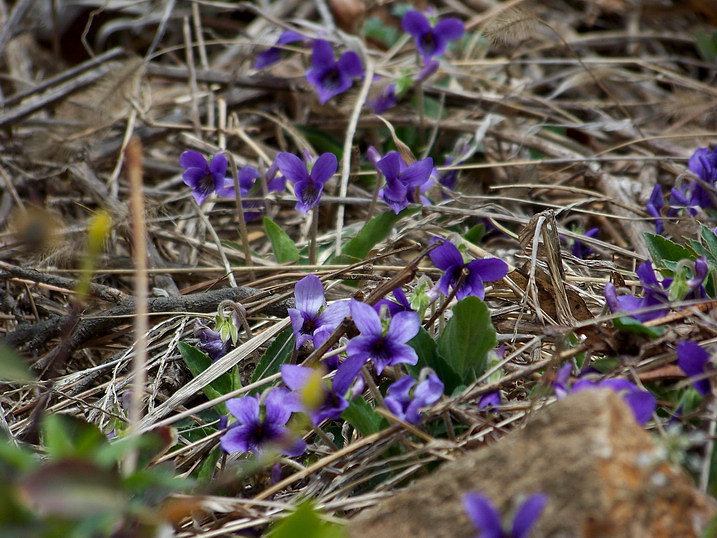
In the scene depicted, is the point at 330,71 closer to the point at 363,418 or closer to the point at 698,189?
the point at 698,189

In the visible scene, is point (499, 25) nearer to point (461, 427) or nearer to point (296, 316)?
point (296, 316)

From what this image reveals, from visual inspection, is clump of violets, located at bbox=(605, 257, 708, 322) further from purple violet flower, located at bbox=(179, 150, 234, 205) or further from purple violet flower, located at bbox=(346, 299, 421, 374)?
purple violet flower, located at bbox=(179, 150, 234, 205)

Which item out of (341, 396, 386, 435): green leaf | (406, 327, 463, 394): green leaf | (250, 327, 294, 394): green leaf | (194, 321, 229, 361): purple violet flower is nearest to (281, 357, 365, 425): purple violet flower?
(341, 396, 386, 435): green leaf

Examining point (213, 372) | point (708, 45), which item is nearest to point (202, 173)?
point (213, 372)

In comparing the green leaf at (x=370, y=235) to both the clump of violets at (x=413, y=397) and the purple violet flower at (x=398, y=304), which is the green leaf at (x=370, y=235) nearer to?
the purple violet flower at (x=398, y=304)

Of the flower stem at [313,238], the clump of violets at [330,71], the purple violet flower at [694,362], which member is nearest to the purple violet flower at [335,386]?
the purple violet flower at [694,362]
